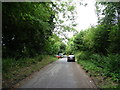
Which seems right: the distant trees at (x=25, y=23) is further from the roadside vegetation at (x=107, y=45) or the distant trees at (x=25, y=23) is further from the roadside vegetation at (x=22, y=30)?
the roadside vegetation at (x=107, y=45)

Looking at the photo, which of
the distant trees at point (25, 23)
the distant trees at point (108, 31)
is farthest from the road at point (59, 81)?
the distant trees at point (108, 31)

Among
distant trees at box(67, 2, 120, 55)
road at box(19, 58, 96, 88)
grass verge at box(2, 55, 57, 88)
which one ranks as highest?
distant trees at box(67, 2, 120, 55)

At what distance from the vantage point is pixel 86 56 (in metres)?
19.3

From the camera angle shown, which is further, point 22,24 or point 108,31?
point 108,31

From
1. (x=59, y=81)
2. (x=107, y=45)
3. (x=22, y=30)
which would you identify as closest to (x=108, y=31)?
(x=107, y=45)

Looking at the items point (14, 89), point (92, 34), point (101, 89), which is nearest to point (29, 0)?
point (14, 89)

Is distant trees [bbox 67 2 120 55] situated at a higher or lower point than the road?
higher

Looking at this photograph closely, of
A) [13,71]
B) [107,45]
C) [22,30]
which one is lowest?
[13,71]

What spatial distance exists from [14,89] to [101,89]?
13.0 ft

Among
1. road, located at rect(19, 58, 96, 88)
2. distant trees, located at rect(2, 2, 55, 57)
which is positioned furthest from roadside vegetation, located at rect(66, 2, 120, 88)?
distant trees, located at rect(2, 2, 55, 57)

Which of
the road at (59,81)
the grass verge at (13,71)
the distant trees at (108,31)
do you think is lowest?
the road at (59,81)

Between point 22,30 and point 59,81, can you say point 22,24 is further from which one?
point 59,81

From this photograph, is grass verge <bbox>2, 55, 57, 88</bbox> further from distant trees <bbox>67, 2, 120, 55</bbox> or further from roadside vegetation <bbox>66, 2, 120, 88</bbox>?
distant trees <bbox>67, 2, 120, 55</bbox>

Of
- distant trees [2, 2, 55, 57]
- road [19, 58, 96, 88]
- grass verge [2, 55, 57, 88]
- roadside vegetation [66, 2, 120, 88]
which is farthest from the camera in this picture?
roadside vegetation [66, 2, 120, 88]
